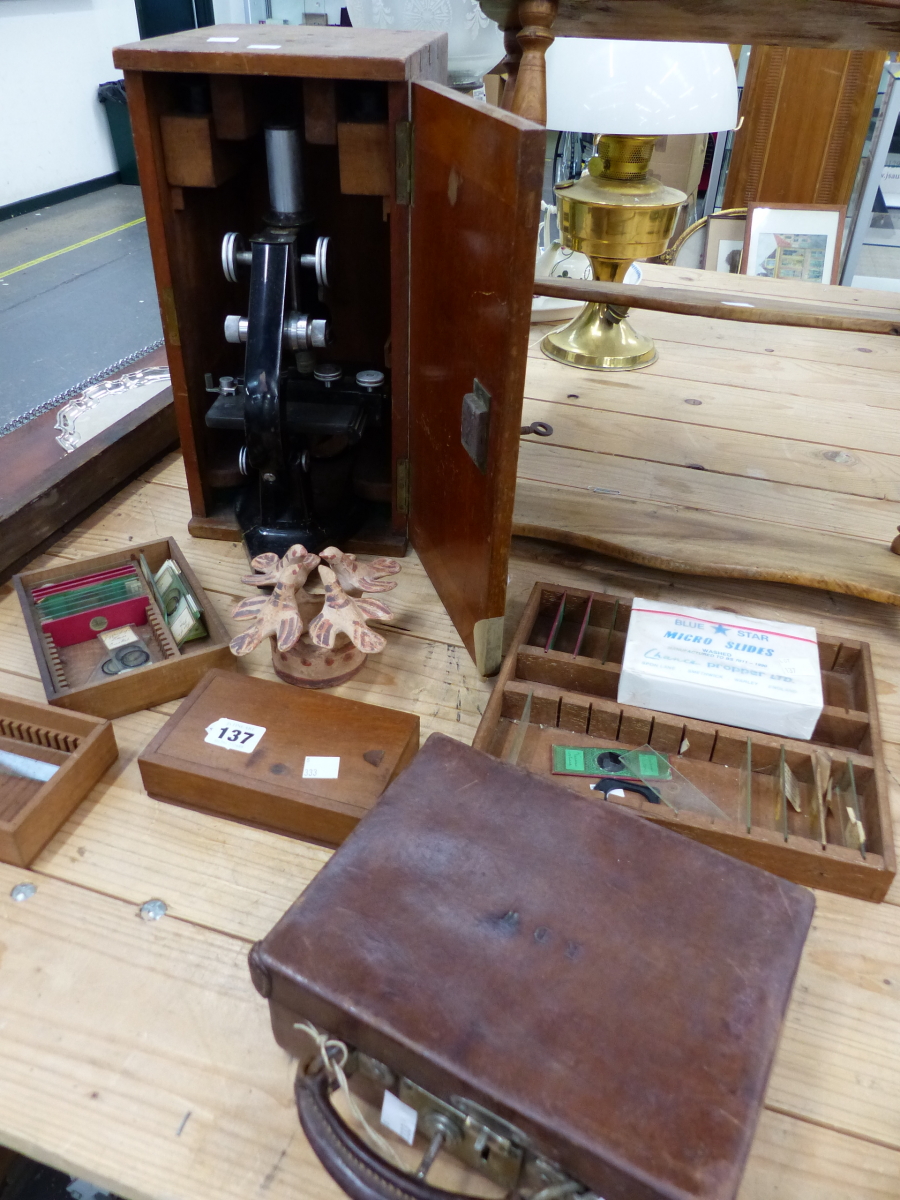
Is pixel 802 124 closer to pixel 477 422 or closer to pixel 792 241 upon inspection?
pixel 792 241

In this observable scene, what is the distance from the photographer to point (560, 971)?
0.48 metres

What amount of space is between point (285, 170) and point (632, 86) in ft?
1.60

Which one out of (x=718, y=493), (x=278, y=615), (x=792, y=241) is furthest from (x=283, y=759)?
(x=792, y=241)

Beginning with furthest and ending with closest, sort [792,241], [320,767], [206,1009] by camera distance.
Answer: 1. [792,241]
2. [320,767]
3. [206,1009]

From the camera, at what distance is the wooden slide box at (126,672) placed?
774 millimetres

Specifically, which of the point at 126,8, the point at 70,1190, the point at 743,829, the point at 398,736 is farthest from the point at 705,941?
the point at 126,8

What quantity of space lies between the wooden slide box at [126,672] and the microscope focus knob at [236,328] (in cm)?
25

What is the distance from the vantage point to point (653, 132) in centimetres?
112

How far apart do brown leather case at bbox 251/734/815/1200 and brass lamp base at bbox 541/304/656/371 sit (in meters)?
0.96

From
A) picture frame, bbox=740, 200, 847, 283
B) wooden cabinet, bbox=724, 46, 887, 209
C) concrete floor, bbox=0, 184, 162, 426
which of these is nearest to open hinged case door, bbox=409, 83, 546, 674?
concrete floor, bbox=0, 184, 162, 426

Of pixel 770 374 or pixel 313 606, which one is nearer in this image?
pixel 313 606

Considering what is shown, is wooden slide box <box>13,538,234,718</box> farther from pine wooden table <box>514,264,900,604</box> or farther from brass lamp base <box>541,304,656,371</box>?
brass lamp base <box>541,304,656,371</box>

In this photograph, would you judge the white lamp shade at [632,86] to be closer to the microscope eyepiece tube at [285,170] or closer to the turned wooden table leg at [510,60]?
the turned wooden table leg at [510,60]

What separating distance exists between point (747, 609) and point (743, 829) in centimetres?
38
